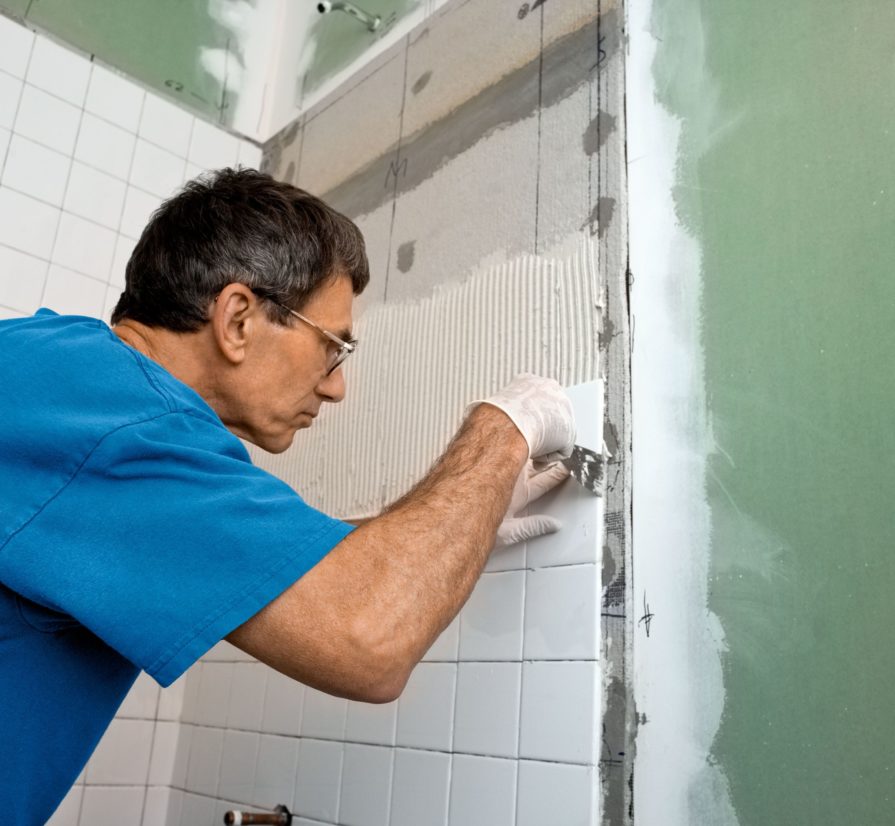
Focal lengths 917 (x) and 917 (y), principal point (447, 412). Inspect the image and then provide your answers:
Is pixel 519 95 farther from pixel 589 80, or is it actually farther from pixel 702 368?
pixel 702 368

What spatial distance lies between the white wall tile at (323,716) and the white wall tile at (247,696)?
162mm

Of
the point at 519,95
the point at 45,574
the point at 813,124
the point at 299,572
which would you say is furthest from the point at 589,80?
the point at 45,574

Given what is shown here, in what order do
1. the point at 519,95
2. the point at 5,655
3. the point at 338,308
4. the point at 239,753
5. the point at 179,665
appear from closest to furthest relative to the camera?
1. the point at 179,665
2. the point at 5,655
3. the point at 338,308
4. the point at 519,95
5. the point at 239,753

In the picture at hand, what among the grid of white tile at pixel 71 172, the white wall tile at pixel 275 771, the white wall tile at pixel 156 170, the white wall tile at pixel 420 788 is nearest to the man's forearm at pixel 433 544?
the white wall tile at pixel 420 788

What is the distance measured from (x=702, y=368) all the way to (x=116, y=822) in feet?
5.15

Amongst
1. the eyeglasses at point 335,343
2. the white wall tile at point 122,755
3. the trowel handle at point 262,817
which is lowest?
the trowel handle at point 262,817

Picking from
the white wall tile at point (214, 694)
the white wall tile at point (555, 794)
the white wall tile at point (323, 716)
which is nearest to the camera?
the white wall tile at point (555, 794)

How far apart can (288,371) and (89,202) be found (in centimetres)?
124

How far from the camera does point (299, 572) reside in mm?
828

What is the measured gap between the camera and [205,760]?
6.37 ft

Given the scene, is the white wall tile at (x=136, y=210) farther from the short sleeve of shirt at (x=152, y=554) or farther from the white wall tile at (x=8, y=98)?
the short sleeve of shirt at (x=152, y=554)

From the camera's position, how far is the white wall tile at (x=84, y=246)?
212cm

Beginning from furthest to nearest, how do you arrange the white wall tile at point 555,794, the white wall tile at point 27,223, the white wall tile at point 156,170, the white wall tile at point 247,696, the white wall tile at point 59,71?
1. the white wall tile at point 156,170
2. the white wall tile at point 59,71
3. the white wall tile at point 27,223
4. the white wall tile at point 247,696
5. the white wall tile at point 555,794

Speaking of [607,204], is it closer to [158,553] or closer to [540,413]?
[540,413]
